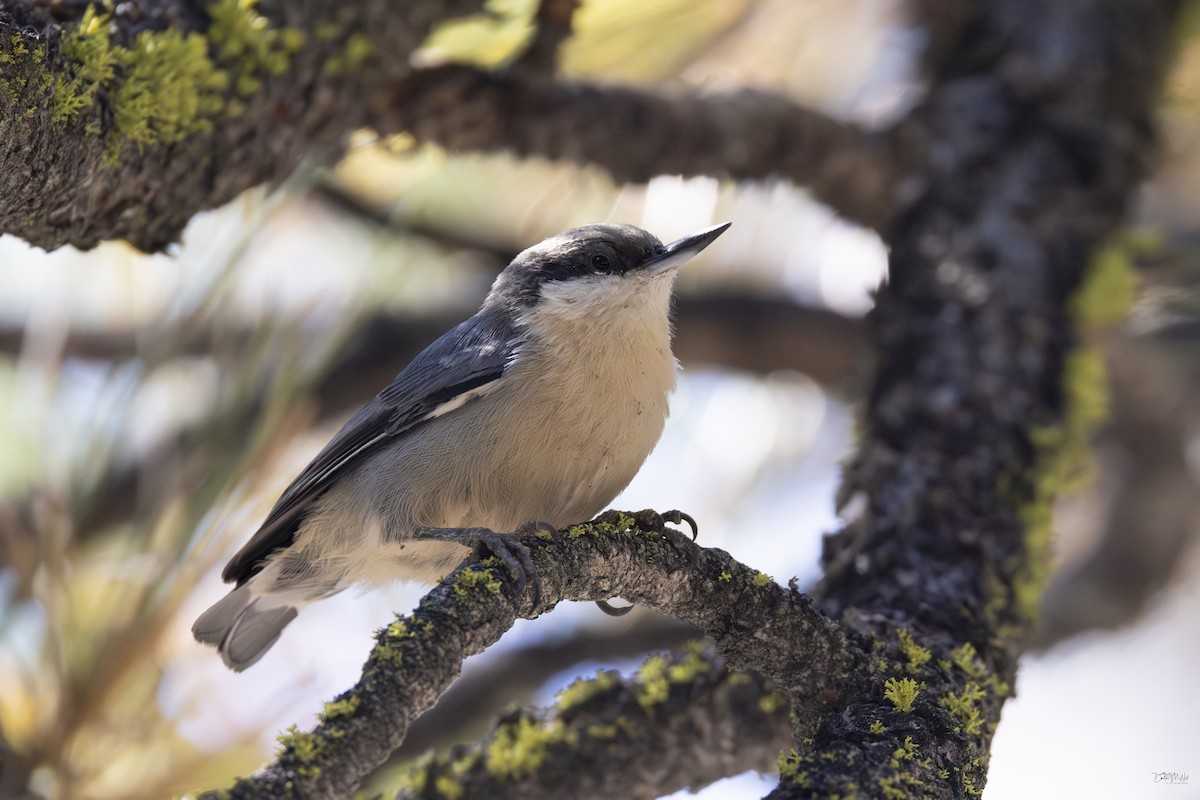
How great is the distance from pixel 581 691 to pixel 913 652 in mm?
709

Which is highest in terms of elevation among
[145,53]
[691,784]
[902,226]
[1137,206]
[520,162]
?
[1137,206]

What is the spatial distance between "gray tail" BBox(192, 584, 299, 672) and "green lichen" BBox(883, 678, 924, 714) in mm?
1467

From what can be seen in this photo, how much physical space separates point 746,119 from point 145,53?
5.93 feet

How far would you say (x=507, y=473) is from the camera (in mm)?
2412

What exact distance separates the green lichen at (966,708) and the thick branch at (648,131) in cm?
177

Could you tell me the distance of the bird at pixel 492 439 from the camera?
2428 mm

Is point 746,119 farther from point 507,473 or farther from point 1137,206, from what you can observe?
point 507,473

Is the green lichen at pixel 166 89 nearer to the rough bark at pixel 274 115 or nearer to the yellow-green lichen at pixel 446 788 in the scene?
the rough bark at pixel 274 115

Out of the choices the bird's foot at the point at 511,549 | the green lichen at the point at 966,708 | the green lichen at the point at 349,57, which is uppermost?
the green lichen at the point at 349,57

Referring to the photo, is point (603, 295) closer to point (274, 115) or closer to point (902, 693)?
point (274, 115)

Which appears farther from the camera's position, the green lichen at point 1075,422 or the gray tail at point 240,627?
the green lichen at point 1075,422

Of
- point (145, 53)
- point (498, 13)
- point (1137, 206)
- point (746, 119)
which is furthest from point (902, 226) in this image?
point (145, 53)

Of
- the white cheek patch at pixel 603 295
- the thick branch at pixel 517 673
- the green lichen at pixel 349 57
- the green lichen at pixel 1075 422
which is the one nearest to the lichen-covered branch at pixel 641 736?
the green lichen at pixel 1075 422

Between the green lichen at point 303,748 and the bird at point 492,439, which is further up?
the bird at point 492,439
